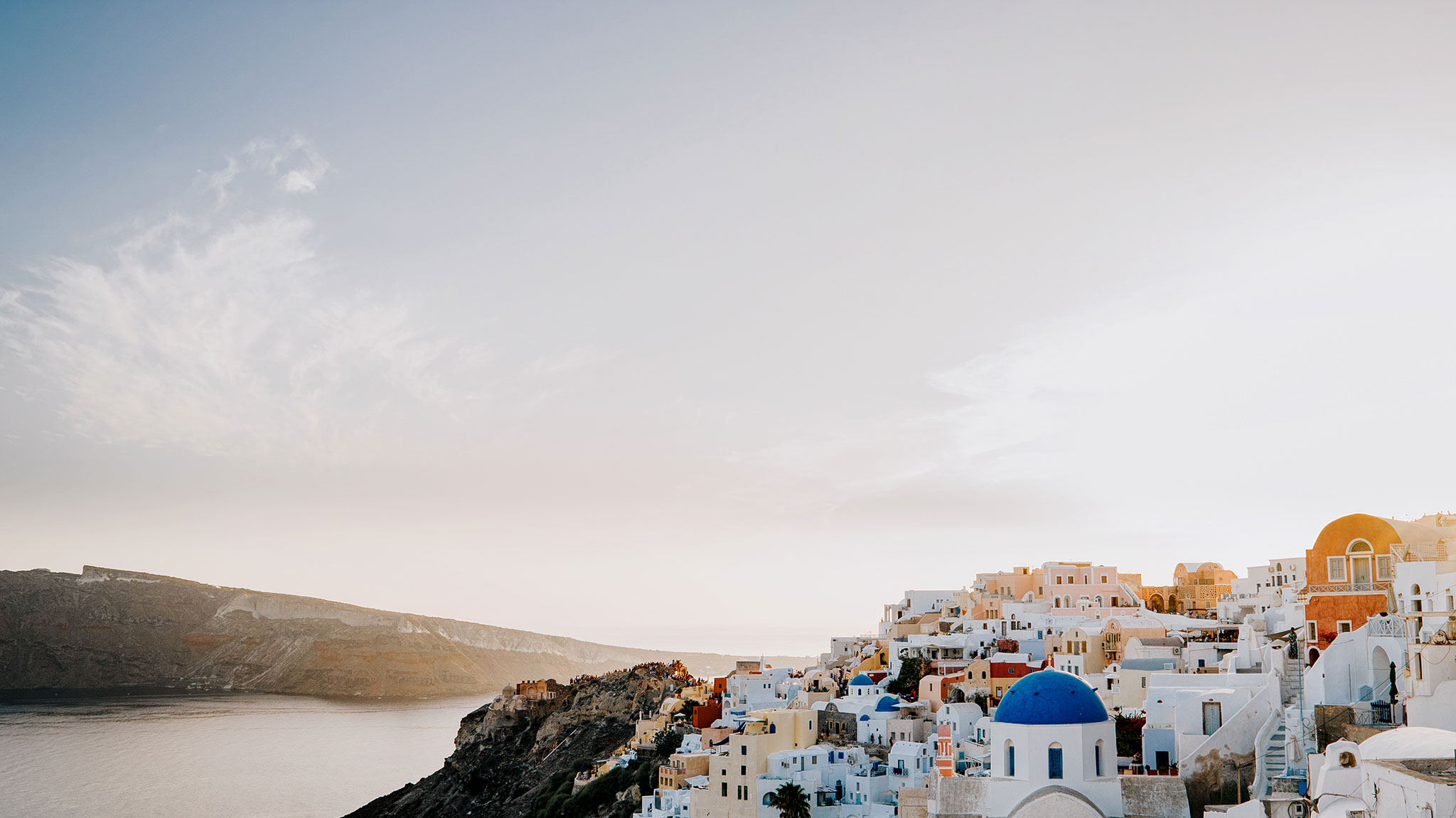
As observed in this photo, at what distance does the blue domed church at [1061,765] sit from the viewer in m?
16.2

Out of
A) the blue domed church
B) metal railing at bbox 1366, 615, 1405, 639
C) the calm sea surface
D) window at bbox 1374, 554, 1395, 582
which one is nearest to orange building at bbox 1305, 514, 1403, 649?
window at bbox 1374, 554, 1395, 582

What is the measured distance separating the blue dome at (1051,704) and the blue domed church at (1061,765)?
0.01 metres

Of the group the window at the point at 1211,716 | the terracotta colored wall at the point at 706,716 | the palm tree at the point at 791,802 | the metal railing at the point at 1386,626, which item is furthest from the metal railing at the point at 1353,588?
the terracotta colored wall at the point at 706,716

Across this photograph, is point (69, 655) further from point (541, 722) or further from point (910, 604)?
point (910, 604)

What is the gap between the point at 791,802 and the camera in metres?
25.5

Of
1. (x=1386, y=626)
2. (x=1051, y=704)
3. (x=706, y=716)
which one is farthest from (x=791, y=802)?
(x=706, y=716)

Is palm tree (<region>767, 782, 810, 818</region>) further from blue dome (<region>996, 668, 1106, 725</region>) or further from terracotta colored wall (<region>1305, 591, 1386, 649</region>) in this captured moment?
terracotta colored wall (<region>1305, 591, 1386, 649</region>)

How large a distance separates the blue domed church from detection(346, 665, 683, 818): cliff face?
110 ft

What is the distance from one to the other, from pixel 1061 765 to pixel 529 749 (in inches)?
2079

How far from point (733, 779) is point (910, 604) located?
23213mm

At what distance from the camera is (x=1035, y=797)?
16031 mm

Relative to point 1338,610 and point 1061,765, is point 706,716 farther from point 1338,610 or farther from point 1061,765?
point 1061,765

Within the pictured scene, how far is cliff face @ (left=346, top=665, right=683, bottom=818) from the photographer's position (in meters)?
54.4

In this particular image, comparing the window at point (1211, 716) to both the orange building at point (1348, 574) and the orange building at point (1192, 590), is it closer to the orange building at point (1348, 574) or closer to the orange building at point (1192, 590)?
the orange building at point (1348, 574)
